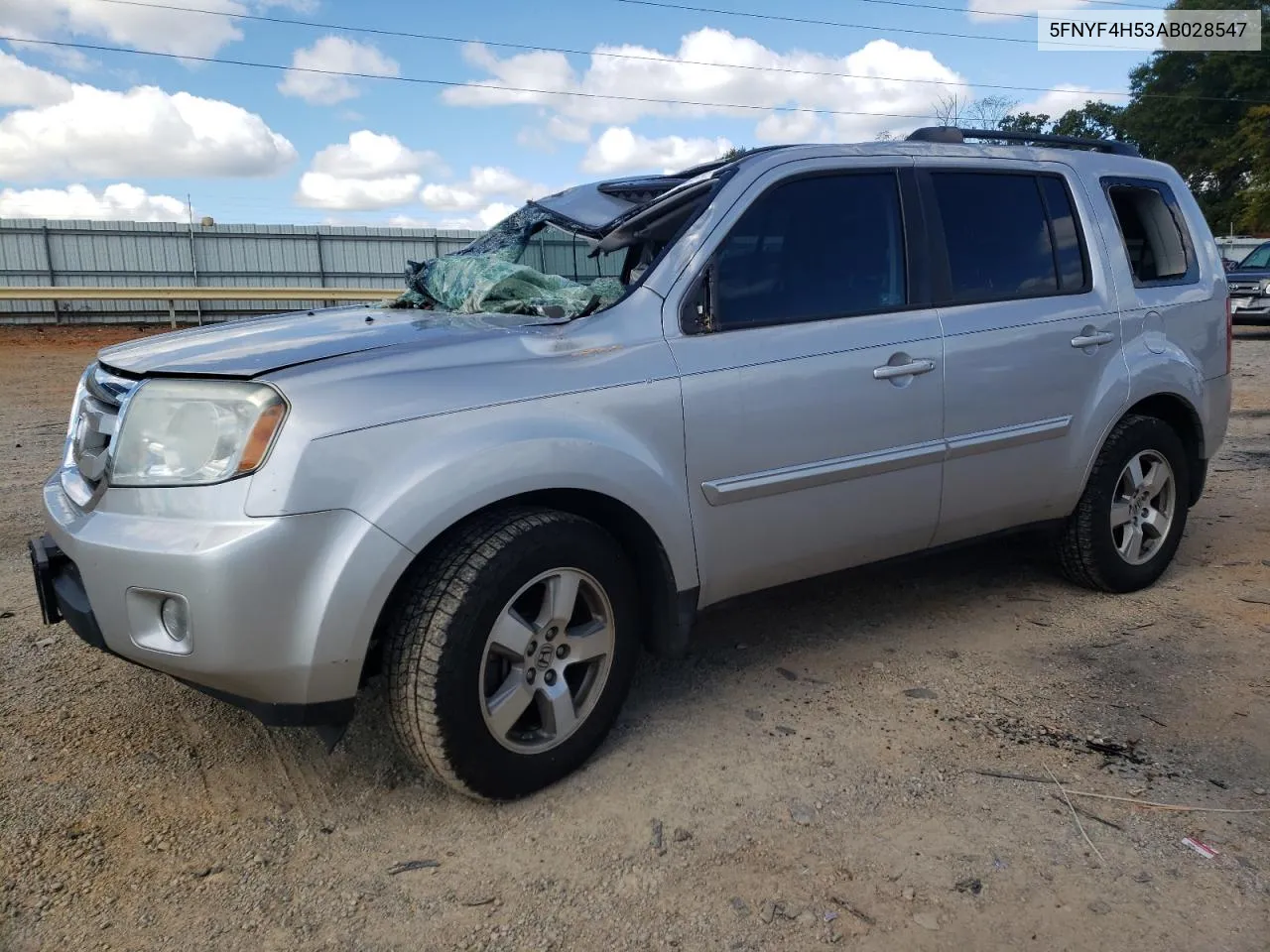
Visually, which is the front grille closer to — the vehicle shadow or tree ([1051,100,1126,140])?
the vehicle shadow

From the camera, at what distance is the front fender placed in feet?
8.00

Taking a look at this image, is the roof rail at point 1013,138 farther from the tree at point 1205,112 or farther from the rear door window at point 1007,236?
the tree at point 1205,112

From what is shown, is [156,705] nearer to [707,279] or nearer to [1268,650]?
[707,279]

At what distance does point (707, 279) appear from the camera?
10.1ft

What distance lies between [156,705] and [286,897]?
4.06 feet

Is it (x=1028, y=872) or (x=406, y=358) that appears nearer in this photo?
(x=1028, y=872)

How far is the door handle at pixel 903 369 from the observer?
Result: 3357mm

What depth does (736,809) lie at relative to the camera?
2.74 metres

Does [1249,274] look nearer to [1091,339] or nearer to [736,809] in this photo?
[1091,339]

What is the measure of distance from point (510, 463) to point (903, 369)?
58.4 inches

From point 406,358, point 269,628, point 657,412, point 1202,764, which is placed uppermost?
point 406,358

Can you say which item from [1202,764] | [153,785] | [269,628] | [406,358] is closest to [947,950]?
[1202,764]

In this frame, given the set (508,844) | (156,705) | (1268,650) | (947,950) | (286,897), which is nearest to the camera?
(947,950)

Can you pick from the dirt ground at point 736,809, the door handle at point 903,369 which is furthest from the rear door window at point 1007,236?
the dirt ground at point 736,809
